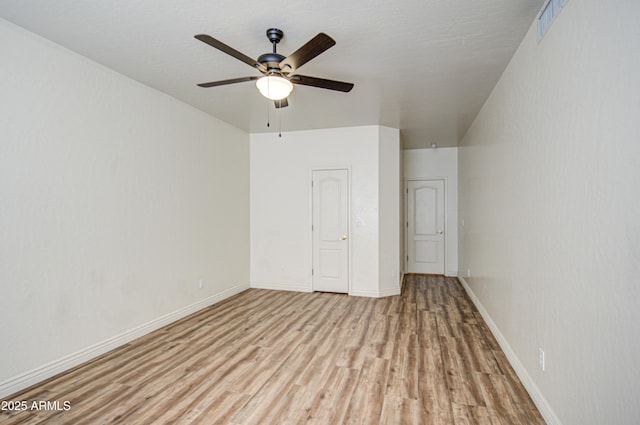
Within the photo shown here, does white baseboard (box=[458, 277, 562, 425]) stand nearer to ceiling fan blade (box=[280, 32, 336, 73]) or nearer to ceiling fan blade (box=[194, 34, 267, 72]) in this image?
ceiling fan blade (box=[280, 32, 336, 73])

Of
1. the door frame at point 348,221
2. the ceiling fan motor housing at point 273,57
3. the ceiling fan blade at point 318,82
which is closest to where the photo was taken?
the ceiling fan motor housing at point 273,57

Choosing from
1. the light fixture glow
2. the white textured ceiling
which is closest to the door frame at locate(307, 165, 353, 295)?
the white textured ceiling

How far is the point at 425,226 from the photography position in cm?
714

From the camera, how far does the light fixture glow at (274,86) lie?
2486 millimetres

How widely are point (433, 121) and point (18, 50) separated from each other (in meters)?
4.69

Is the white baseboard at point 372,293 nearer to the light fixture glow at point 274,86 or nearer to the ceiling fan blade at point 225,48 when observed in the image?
the light fixture glow at point 274,86

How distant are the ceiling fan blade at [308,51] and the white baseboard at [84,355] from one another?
2982 millimetres

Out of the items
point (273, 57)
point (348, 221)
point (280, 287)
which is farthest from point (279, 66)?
point (280, 287)

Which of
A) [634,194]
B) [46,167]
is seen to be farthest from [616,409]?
[46,167]

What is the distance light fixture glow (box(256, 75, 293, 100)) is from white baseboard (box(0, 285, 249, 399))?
2.77 meters

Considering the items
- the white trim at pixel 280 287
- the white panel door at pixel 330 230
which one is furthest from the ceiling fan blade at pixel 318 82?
the white trim at pixel 280 287

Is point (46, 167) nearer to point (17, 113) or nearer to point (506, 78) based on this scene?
point (17, 113)

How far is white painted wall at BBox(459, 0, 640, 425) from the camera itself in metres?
1.33

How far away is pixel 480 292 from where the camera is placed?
14.4 feet
